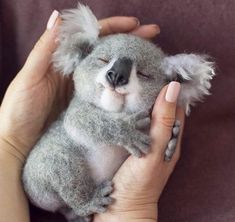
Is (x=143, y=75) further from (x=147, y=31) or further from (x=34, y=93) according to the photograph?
(x=34, y=93)

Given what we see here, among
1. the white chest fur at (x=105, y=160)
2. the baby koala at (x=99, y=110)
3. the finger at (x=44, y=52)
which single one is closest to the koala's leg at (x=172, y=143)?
the baby koala at (x=99, y=110)

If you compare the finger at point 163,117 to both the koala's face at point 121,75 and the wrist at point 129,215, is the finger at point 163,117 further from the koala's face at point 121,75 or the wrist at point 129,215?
the wrist at point 129,215

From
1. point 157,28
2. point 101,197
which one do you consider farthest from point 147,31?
point 101,197

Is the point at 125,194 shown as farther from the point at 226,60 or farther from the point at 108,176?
the point at 226,60

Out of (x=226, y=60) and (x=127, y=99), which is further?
(x=226, y=60)

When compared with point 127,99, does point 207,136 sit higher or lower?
lower

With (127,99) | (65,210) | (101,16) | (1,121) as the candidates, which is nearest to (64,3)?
(101,16)

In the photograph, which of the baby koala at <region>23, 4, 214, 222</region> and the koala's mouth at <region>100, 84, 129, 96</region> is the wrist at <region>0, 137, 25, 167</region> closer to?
the baby koala at <region>23, 4, 214, 222</region>
